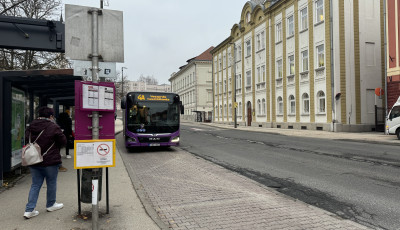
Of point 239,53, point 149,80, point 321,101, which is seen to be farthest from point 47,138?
point 149,80

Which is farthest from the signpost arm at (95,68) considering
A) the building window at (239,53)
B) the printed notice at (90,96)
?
the building window at (239,53)

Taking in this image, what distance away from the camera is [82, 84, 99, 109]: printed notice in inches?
156

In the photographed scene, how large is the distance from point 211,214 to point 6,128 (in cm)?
548

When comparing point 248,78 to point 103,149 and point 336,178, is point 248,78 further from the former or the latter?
point 103,149

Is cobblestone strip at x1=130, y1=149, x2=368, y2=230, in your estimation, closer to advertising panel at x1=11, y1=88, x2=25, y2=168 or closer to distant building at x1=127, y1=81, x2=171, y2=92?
advertising panel at x1=11, y1=88, x2=25, y2=168

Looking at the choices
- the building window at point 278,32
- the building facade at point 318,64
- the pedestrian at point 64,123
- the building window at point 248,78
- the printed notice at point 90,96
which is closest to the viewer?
the printed notice at point 90,96

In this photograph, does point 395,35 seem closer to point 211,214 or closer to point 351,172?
point 351,172

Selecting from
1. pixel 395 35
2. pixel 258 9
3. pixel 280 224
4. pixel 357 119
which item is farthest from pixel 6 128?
pixel 258 9

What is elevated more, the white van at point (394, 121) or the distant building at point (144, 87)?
the distant building at point (144, 87)

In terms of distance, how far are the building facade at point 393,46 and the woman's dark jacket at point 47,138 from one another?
2240cm

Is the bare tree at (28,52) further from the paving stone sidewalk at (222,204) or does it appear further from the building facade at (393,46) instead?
the building facade at (393,46)

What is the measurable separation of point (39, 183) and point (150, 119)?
8.92m

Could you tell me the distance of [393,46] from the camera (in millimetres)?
21078

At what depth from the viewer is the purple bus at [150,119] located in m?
13.6
